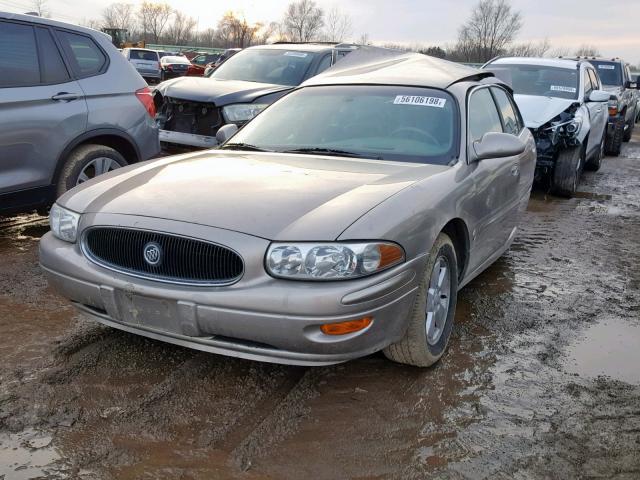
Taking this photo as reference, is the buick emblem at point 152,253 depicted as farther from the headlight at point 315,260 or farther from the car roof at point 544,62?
the car roof at point 544,62

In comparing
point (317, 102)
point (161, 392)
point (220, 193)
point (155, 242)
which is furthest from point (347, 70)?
point (161, 392)

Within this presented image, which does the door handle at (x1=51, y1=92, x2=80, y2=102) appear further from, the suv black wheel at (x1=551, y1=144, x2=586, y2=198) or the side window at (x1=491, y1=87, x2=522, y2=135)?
the suv black wheel at (x1=551, y1=144, x2=586, y2=198)

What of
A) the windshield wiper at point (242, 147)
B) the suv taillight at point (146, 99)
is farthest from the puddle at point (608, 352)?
the suv taillight at point (146, 99)

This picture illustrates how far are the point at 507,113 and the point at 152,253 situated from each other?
323 cm

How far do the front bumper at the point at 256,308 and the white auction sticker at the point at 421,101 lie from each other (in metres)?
1.38

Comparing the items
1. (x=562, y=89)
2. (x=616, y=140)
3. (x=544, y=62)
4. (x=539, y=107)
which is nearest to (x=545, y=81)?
(x=562, y=89)

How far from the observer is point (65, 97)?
5020 mm

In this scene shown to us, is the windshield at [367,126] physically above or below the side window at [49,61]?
below

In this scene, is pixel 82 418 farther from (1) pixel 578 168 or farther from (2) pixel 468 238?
(1) pixel 578 168

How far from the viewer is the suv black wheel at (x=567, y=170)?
8016mm

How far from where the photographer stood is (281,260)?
2.62 metres

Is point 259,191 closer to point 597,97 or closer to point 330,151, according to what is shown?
point 330,151

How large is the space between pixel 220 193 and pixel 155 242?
395mm

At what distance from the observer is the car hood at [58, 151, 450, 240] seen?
2.73 meters
